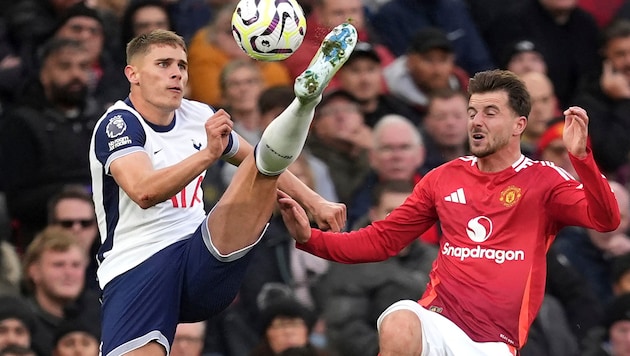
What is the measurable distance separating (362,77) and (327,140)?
2.45ft

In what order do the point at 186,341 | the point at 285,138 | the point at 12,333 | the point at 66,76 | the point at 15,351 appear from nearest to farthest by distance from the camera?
1. the point at 285,138
2. the point at 15,351
3. the point at 12,333
4. the point at 186,341
5. the point at 66,76

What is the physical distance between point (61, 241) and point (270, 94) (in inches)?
95.4

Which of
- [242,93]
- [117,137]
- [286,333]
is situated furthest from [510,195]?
[242,93]

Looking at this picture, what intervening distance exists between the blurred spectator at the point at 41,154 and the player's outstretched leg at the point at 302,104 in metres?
3.85

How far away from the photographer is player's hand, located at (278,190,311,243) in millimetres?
9016

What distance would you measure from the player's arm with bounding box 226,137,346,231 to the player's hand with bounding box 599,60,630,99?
562cm

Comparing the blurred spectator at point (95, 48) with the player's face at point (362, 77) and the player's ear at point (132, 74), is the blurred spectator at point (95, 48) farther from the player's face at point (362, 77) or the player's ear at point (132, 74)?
the player's ear at point (132, 74)

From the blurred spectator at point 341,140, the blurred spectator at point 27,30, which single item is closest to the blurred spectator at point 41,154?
the blurred spectator at point 27,30

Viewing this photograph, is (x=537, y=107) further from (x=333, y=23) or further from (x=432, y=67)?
(x=333, y=23)

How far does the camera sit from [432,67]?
1402cm

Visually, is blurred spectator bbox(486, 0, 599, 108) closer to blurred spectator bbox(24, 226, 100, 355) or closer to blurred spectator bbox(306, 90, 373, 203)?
blurred spectator bbox(306, 90, 373, 203)

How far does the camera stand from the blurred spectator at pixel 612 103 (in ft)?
45.4

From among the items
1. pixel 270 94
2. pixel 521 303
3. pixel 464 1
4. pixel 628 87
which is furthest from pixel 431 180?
pixel 464 1

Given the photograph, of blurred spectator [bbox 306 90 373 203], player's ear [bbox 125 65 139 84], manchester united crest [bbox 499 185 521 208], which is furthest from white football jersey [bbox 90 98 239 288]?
blurred spectator [bbox 306 90 373 203]
